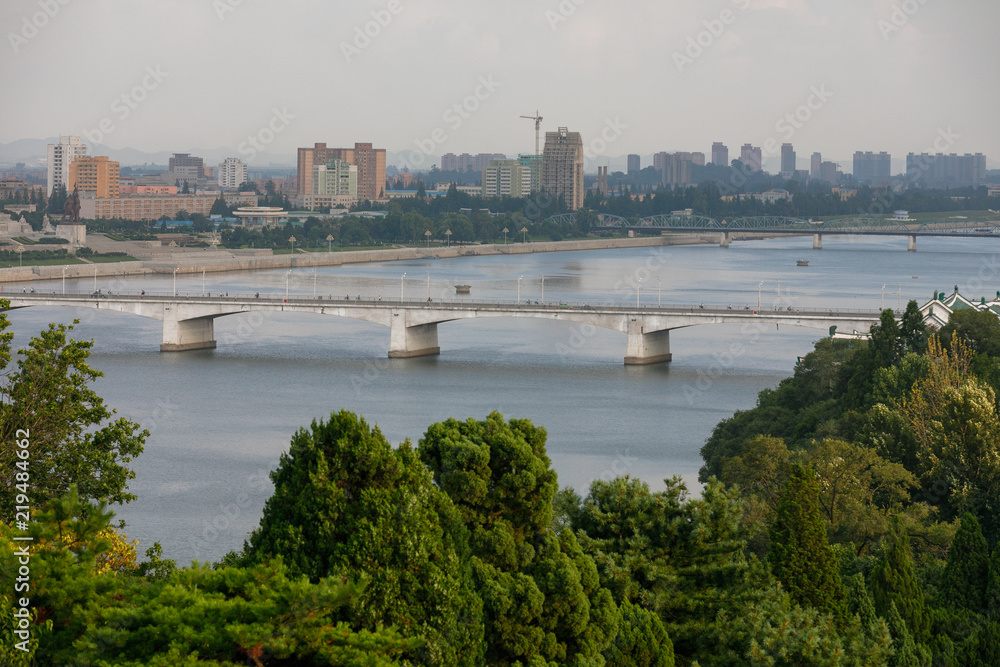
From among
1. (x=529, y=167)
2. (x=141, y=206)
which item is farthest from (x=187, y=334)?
(x=529, y=167)

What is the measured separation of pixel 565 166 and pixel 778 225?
101 feet

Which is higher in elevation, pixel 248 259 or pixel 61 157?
pixel 61 157

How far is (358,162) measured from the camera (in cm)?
19288

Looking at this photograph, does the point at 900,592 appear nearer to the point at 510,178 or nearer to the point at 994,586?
the point at 994,586

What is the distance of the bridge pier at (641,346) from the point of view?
4222 centimetres

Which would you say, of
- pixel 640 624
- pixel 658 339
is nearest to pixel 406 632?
pixel 640 624

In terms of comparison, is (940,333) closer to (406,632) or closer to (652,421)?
(652,421)

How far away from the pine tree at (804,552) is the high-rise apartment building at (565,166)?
149 m

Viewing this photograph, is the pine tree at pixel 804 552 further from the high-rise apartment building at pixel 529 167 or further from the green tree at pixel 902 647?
the high-rise apartment building at pixel 529 167

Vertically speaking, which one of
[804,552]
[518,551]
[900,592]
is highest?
[518,551]

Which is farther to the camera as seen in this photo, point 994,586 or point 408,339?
point 408,339

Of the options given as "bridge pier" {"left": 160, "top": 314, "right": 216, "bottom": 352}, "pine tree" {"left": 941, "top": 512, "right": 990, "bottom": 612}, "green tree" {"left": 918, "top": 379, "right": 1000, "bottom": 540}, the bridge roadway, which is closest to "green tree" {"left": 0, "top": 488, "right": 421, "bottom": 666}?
"pine tree" {"left": 941, "top": 512, "right": 990, "bottom": 612}

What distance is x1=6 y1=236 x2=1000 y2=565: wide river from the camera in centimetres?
2514

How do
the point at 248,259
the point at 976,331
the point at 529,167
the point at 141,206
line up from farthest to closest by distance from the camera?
the point at 529,167 → the point at 141,206 → the point at 248,259 → the point at 976,331
